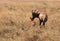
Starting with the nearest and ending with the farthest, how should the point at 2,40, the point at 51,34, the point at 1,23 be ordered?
the point at 2,40 → the point at 51,34 → the point at 1,23

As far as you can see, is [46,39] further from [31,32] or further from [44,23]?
[44,23]

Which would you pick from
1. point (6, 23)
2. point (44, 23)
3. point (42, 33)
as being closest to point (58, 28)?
point (44, 23)

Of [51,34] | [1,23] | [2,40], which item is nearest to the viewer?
[2,40]

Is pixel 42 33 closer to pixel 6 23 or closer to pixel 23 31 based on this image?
pixel 23 31

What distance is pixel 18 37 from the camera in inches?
345

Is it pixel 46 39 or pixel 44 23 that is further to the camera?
pixel 44 23

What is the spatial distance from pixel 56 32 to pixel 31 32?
3.55 feet

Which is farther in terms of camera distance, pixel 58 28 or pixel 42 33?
pixel 58 28

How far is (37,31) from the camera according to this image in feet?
32.3

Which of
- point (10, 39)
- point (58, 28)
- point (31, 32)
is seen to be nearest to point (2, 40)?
point (10, 39)

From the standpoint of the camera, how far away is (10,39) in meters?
8.46

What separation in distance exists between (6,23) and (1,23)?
0.89ft

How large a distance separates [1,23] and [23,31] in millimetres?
1412

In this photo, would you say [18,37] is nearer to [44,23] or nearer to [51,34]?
[51,34]
